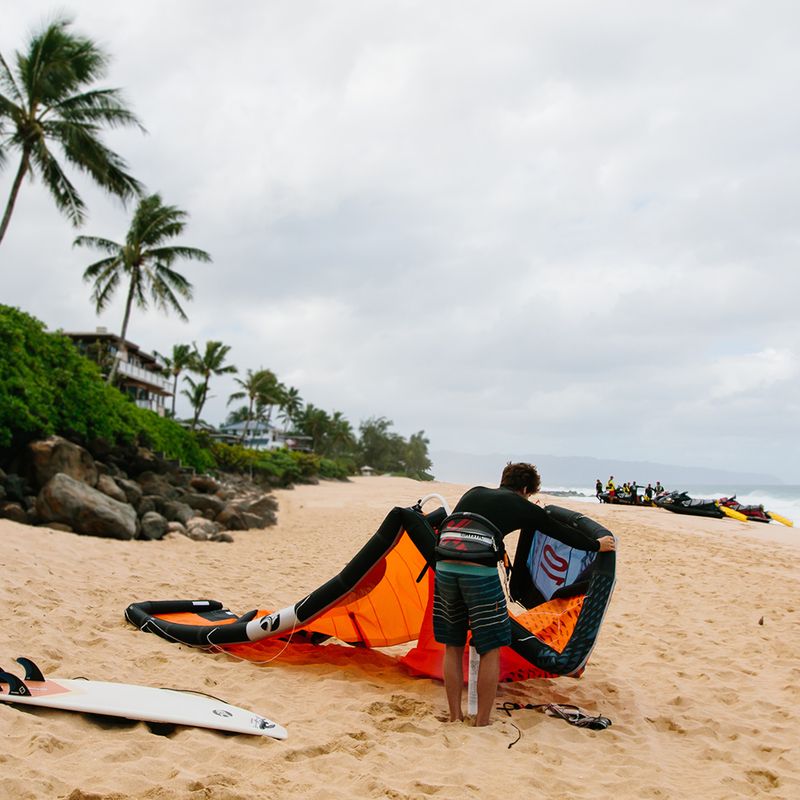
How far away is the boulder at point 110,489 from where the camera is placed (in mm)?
12148

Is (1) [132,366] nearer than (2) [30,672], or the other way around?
(2) [30,672]

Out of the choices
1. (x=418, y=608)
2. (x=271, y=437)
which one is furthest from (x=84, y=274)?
(x=271, y=437)

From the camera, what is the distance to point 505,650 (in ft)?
14.1

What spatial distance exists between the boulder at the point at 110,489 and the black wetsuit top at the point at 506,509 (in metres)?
9.85

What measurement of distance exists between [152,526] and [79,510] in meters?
1.43

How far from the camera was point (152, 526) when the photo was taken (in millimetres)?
11289

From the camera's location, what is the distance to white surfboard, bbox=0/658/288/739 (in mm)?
3365

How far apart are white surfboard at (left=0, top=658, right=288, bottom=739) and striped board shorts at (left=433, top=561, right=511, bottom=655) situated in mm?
1129

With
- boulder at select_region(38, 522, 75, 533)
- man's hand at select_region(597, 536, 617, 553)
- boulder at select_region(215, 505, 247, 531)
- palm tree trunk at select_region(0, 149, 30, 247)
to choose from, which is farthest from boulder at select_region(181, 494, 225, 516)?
man's hand at select_region(597, 536, 617, 553)

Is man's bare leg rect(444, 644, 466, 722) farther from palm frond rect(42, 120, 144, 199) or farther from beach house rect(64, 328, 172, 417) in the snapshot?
beach house rect(64, 328, 172, 417)

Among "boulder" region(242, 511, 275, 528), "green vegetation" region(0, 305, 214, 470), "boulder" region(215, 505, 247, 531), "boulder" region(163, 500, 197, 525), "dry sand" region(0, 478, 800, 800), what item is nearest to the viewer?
"dry sand" region(0, 478, 800, 800)

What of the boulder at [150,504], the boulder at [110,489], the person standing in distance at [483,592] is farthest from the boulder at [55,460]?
the person standing in distance at [483,592]

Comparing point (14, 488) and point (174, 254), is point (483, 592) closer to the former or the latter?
point (14, 488)

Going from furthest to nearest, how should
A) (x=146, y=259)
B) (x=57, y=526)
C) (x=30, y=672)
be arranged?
(x=146, y=259) < (x=57, y=526) < (x=30, y=672)
